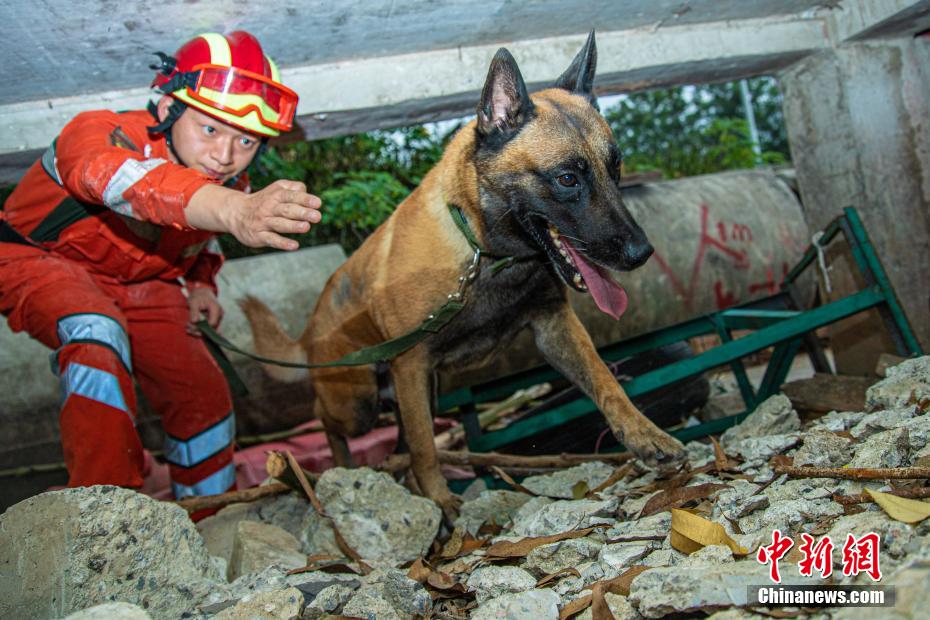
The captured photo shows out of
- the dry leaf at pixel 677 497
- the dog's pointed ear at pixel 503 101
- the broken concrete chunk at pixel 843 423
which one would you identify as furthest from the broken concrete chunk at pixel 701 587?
the dog's pointed ear at pixel 503 101

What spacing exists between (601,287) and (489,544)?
1003mm

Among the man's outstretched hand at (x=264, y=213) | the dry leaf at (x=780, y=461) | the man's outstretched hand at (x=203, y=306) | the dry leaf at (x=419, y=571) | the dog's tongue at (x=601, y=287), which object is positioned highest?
the man's outstretched hand at (x=264, y=213)

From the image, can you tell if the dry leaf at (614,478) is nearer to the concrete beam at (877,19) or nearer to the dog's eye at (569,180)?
the dog's eye at (569,180)

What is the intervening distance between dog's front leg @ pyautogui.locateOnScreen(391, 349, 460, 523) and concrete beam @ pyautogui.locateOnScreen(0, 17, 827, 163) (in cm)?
147

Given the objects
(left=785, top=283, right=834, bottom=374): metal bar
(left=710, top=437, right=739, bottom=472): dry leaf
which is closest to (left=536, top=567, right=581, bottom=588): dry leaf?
(left=710, top=437, right=739, bottom=472): dry leaf

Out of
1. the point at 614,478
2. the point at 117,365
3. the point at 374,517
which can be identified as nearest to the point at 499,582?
the point at 374,517

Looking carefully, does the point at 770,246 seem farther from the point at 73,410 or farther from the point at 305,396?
the point at 73,410

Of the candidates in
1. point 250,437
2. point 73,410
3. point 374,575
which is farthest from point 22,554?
point 250,437

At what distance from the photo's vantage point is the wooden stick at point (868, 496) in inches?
70.0

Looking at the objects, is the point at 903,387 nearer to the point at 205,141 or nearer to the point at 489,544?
the point at 489,544

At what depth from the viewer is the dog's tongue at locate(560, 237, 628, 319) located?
8.35ft

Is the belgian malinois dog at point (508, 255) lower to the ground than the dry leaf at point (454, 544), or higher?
higher

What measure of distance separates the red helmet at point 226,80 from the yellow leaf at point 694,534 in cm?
211

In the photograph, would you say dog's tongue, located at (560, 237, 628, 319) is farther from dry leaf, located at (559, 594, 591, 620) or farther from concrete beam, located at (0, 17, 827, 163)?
concrete beam, located at (0, 17, 827, 163)
